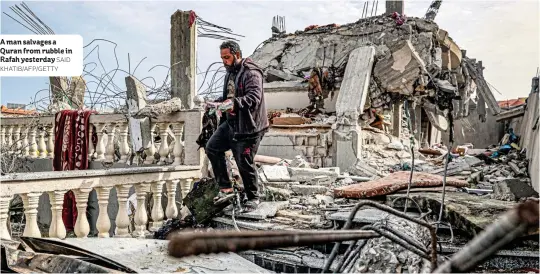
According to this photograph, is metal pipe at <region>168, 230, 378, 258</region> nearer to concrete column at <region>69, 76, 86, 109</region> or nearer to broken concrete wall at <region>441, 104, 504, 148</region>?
concrete column at <region>69, 76, 86, 109</region>

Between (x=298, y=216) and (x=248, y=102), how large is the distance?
4.32 feet

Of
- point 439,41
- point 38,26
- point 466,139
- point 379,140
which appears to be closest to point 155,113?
point 38,26

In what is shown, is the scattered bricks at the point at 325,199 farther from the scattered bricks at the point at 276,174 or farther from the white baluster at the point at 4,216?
the white baluster at the point at 4,216

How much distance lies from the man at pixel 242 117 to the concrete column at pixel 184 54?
2367mm

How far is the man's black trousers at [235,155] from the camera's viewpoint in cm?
441

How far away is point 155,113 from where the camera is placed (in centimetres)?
561

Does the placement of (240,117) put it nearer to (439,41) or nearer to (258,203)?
(258,203)

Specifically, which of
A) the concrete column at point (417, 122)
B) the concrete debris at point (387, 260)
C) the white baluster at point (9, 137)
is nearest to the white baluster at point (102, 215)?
the concrete debris at point (387, 260)

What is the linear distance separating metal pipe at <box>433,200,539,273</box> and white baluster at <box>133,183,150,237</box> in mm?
4333

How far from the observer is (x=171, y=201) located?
17.1ft

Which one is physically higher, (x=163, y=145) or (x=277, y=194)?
(x=163, y=145)

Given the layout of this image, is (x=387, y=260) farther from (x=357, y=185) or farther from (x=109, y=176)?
(x=109, y=176)

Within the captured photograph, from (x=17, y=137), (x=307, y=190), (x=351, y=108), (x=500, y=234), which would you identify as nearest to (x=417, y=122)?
(x=351, y=108)

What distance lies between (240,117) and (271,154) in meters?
4.63
